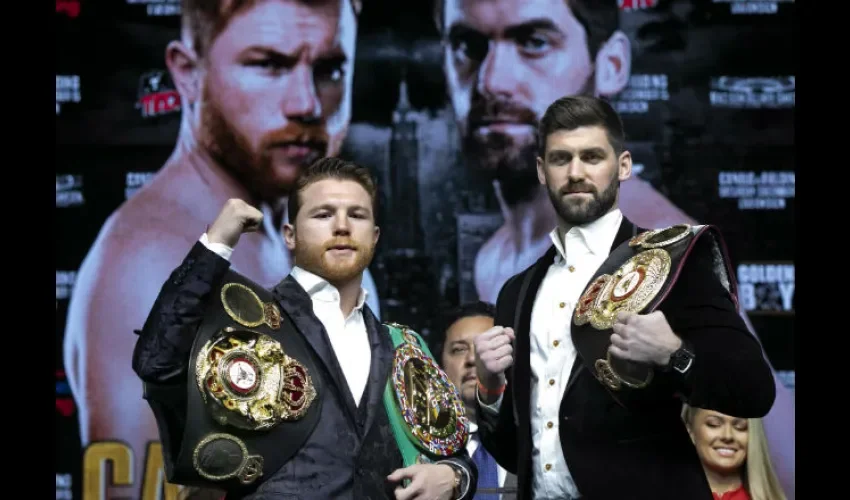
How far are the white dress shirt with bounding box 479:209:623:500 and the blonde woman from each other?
1773 millimetres

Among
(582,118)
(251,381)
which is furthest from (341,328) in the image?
(582,118)

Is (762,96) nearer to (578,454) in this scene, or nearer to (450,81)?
(450,81)

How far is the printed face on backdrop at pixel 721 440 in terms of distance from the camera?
15.6 feet

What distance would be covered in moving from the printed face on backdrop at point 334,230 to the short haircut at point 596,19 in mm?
2451

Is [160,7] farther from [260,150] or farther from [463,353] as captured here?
[463,353]

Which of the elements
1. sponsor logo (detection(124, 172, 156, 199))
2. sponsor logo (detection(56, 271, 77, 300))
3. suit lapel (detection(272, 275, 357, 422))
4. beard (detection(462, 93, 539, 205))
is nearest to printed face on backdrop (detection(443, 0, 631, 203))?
beard (detection(462, 93, 539, 205))

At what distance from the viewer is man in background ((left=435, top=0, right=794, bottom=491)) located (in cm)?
527

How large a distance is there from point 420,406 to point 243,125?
2.54m

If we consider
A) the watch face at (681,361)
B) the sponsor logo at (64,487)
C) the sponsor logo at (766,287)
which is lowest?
the sponsor logo at (64,487)

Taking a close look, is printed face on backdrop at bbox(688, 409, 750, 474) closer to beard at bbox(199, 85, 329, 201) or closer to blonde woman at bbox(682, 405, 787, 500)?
blonde woman at bbox(682, 405, 787, 500)

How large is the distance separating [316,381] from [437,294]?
2266mm

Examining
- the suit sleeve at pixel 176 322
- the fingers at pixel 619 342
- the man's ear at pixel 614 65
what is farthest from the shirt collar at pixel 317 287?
the man's ear at pixel 614 65

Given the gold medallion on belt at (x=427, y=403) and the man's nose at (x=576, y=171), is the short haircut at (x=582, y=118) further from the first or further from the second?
the gold medallion on belt at (x=427, y=403)

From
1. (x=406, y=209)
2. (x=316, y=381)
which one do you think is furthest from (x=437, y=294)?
(x=316, y=381)
